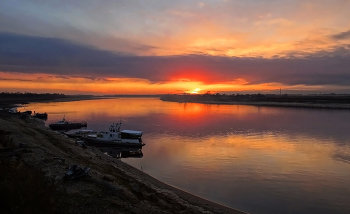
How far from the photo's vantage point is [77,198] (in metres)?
10.6

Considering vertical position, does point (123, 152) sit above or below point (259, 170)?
below

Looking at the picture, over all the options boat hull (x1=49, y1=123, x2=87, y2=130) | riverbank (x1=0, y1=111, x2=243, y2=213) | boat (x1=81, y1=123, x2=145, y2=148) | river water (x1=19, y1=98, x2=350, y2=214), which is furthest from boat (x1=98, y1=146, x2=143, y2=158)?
Answer: boat hull (x1=49, y1=123, x2=87, y2=130)

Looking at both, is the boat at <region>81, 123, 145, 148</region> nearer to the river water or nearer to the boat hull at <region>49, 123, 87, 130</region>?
the river water

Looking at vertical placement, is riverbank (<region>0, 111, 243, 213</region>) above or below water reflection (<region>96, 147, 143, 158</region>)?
above

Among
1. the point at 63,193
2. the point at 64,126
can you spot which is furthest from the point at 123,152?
the point at 64,126

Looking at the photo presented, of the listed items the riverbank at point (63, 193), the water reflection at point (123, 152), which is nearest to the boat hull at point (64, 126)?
the water reflection at point (123, 152)

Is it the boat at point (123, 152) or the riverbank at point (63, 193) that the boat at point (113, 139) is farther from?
the riverbank at point (63, 193)

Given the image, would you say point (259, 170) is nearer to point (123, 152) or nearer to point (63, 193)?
point (63, 193)

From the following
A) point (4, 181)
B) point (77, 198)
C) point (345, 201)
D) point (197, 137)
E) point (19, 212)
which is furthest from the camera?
point (197, 137)

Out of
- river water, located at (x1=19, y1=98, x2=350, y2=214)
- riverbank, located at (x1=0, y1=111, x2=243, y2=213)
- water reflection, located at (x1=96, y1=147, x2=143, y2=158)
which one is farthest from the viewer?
water reflection, located at (x1=96, y1=147, x2=143, y2=158)

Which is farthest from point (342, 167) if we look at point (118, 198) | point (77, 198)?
point (77, 198)

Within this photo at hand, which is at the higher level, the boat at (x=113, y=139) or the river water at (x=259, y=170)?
the boat at (x=113, y=139)

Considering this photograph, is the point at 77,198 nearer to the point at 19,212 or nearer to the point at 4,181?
the point at 4,181

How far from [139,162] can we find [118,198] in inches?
619
